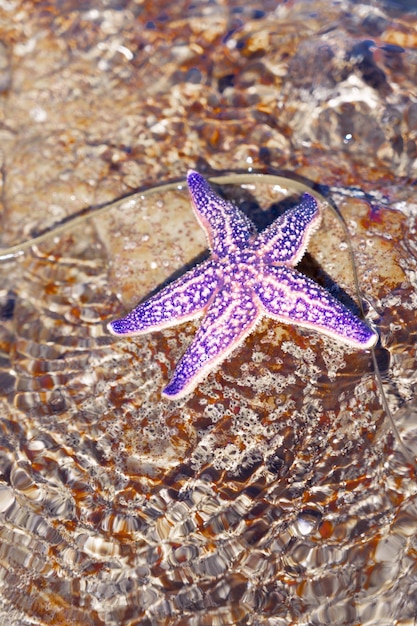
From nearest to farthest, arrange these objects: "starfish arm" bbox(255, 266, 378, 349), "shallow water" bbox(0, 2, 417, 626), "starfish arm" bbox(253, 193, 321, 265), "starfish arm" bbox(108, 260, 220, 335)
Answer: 1. "starfish arm" bbox(255, 266, 378, 349)
2. "shallow water" bbox(0, 2, 417, 626)
3. "starfish arm" bbox(108, 260, 220, 335)
4. "starfish arm" bbox(253, 193, 321, 265)

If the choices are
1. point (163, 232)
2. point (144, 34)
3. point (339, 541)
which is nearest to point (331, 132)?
point (163, 232)

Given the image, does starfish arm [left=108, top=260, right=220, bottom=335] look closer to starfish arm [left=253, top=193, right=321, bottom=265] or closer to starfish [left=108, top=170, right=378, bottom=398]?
starfish [left=108, top=170, right=378, bottom=398]

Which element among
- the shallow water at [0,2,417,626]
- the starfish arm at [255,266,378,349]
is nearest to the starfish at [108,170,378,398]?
the starfish arm at [255,266,378,349]

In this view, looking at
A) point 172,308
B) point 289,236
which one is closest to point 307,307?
point 289,236

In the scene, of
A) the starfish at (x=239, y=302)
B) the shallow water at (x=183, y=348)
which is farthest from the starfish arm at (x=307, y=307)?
the shallow water at (x=183, y=348)

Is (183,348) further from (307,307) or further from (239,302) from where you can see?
(307,307)

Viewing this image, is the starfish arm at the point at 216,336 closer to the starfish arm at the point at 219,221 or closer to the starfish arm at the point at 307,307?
the starfish arm at the point at 307,307
